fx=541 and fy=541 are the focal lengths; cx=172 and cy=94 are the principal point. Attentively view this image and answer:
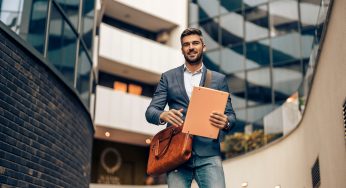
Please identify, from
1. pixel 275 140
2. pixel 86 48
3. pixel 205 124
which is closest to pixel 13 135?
pixel 205 124

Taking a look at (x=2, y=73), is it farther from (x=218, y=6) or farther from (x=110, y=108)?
(x=218, y=6)

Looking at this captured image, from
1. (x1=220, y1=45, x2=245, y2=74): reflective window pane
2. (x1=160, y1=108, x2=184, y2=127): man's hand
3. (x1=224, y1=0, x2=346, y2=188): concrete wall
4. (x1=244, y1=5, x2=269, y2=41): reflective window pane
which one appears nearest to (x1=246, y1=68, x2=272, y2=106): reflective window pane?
(x1=220, y1=45, x2=245, y2=74): reflective window pane

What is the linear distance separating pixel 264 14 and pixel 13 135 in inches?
784

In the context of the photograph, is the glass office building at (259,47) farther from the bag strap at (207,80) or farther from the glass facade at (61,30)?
the bag strap at (207,80)

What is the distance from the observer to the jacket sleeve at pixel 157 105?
402cm

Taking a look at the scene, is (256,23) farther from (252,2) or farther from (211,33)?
(211,33)

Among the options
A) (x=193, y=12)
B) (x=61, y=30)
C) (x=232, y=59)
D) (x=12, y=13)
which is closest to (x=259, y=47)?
(x=232, y=59)

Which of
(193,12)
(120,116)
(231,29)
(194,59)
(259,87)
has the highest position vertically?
(193,12)

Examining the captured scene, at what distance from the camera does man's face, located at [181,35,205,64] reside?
13.2ft

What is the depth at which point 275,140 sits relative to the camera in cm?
1603

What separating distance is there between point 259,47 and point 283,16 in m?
1.79

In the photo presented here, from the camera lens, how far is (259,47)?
25.3 m

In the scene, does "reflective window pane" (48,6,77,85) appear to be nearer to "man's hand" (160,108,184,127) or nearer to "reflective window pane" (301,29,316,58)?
"man's hand" (160,108,184,127)

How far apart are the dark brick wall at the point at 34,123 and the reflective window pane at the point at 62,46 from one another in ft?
→ 1.34
